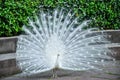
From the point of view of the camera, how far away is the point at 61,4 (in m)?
9.18

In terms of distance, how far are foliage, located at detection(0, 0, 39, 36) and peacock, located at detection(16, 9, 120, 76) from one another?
50cm

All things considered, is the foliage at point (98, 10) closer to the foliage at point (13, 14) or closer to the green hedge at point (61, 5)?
the green hedge at point (61, 5)

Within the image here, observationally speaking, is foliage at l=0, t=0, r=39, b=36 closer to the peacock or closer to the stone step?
the peacock

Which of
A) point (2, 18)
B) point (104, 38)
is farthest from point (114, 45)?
point (2, 18)

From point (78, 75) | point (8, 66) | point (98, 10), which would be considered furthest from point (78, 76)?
point (98, 10)

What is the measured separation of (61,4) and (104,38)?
126cm

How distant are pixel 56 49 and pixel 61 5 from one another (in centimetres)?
248

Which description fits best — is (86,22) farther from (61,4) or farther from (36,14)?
(36,14)

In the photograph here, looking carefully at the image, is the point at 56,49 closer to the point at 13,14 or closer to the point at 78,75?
the point at 78,75

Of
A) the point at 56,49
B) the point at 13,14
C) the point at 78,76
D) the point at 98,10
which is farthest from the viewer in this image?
the point at 98,10

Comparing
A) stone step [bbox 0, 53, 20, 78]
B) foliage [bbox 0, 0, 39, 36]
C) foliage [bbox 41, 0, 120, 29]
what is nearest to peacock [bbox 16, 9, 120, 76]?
stone step [bbox 0, 53, 20, 78]

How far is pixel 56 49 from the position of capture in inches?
272

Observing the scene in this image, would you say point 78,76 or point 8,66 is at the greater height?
point 8,66

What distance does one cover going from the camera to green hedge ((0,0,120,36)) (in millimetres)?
8383
